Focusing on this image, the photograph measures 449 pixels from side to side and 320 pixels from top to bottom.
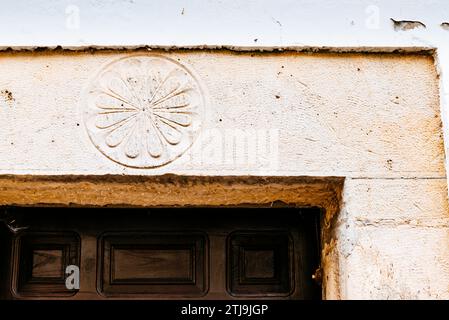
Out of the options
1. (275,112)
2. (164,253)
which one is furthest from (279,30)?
(164,253)

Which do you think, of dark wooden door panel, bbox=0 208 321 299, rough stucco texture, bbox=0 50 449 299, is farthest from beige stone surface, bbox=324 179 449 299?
dark wooden door panel, bbox=0 208 321 299

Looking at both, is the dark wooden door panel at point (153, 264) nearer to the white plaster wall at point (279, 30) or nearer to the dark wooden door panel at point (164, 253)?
the dark wooden door panel at point (164, 253)

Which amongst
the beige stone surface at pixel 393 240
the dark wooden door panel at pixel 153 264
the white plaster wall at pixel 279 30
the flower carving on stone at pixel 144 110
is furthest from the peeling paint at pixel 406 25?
the dark wooden door panel at pixel 153 264

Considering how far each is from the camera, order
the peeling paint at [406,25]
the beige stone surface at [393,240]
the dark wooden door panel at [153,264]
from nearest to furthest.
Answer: the beige stone surface at [393,240] < the peeling paint at [406,25] < the dark wooden door panel at [153,264]

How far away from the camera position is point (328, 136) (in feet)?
5.02

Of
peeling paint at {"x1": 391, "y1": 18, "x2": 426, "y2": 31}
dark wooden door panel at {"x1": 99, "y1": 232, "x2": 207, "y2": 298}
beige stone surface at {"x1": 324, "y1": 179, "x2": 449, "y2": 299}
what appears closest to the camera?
beige stone surface at {"x1": 324, "y1": 179, "x2": 449, "y2": 299}

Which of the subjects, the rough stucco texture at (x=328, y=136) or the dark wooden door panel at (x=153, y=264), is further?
the dark wooden door panel at (x=153, y=264)

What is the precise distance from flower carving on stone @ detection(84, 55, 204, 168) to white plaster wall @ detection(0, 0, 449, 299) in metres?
0.06

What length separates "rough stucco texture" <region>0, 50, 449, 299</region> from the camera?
149 cm

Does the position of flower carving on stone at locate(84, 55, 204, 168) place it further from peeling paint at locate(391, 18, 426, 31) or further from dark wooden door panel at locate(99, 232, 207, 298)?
peeling paint at locate(391, 18, 426, 31)

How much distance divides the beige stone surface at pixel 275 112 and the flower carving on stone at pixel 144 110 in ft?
0.06

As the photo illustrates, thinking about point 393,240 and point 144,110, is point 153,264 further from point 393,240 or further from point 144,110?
point 393,240

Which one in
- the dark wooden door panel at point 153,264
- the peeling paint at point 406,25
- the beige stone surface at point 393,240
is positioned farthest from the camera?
the dark wooden door panel at point 153,264

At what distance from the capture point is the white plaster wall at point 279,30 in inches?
59.6
